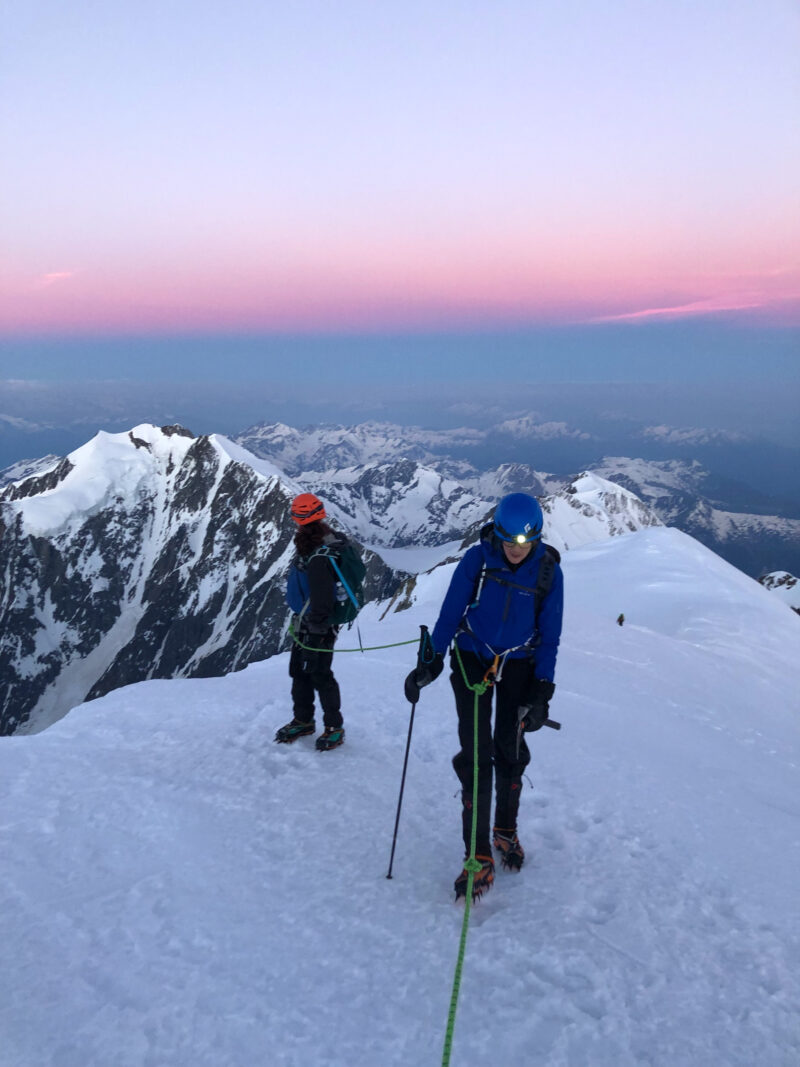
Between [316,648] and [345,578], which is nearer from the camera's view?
[345,578]

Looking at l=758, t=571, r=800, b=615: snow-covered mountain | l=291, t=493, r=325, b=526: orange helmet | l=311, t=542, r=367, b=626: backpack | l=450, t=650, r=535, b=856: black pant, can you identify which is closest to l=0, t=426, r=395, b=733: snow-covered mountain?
l=758, t=571, r=800, b=615: snow-covered mountain

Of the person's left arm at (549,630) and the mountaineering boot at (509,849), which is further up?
the person's left arm at (549,630)

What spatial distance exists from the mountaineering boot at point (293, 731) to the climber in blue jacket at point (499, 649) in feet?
10.3

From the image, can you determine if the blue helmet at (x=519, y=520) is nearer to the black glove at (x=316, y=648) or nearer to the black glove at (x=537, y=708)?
the black glove at (x=537, y=708)

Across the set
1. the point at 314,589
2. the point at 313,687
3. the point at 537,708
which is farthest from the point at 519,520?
the point at 313,687

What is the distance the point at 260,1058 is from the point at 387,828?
271 cm

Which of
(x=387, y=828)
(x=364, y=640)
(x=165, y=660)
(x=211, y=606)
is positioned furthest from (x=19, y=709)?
(x=387, y=828)

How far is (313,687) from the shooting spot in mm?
7527

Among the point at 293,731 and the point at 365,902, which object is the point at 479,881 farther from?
the point at 293,731

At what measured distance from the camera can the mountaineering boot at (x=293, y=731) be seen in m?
7.52

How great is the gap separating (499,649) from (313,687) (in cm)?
346

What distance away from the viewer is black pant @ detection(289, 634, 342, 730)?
7.25 m

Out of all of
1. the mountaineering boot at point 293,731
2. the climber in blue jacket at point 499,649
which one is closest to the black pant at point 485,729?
the climber in blue jacket at point 499,649

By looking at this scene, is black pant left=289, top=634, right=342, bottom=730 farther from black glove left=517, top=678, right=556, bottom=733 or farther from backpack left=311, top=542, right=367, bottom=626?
black glove left=517, top=678, right=556, bottom=733
